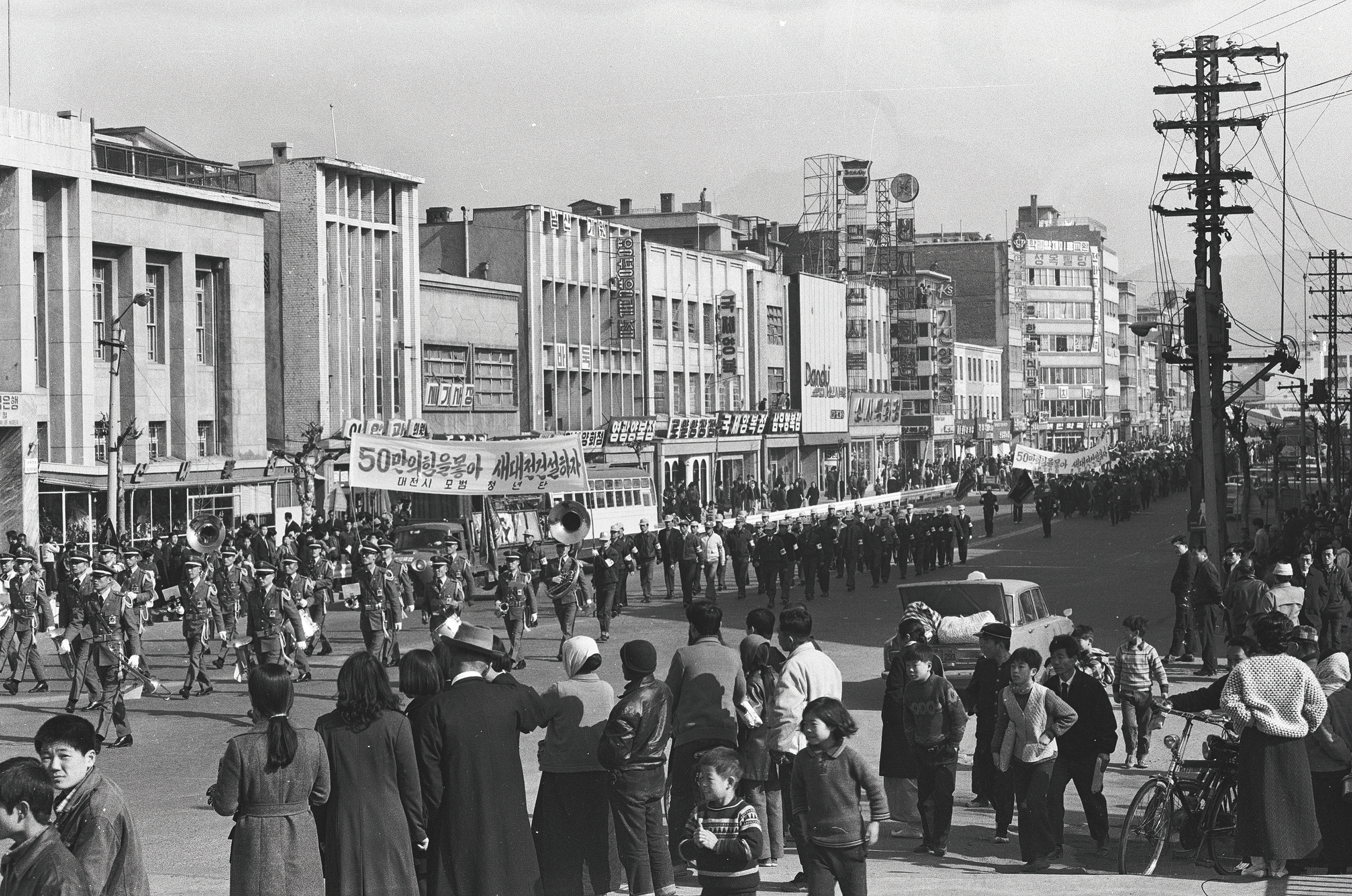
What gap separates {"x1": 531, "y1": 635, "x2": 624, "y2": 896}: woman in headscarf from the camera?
29.7 ft

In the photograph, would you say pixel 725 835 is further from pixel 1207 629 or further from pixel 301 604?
pixel 301 604

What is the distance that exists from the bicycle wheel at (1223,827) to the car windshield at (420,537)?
26095 mm

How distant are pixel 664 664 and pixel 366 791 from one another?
599 inches

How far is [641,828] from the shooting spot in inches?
355

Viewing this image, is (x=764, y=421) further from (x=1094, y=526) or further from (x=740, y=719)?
(x=740, y=719)

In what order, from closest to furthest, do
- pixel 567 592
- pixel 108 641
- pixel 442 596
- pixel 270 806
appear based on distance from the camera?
pixel 270 806, pixel 108 641, pixel 442 596, pixel 567 592

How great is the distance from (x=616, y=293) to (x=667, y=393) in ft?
21.1

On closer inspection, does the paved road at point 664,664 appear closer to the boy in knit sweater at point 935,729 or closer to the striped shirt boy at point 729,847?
the boy in knit sweater at point 935,729

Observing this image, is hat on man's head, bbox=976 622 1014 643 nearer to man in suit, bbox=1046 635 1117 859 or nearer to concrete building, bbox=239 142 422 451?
man in suit, bbox=1046 635 1117 859

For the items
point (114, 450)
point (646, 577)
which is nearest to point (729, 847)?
point (646, 577)

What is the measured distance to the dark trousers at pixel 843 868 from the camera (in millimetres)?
8305

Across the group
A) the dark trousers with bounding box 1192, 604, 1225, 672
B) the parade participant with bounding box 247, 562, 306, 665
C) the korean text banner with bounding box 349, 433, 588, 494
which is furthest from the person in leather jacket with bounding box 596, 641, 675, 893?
the korean text banner with bounding box 349, 433, 588, 494

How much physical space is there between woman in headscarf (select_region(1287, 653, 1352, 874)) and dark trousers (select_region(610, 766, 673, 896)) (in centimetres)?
393

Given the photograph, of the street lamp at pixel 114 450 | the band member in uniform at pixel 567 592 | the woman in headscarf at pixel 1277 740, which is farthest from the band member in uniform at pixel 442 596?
the street lamp at pixel 114 450
